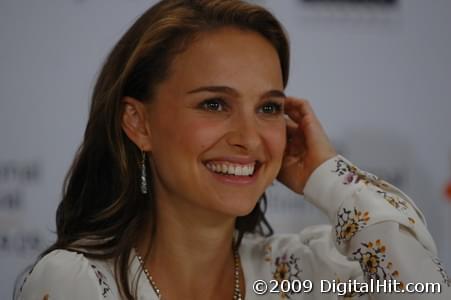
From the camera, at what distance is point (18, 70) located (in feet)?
6.21

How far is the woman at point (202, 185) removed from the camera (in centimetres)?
133

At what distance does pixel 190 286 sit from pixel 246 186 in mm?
275

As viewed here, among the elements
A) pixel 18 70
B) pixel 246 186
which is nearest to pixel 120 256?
pixel 246 186

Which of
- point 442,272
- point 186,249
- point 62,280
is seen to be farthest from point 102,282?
point 442,272

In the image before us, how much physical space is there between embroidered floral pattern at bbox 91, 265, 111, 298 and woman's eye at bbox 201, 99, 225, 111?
1.29ft

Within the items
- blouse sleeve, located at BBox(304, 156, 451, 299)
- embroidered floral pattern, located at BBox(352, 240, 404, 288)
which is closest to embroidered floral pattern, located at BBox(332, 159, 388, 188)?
blouse sleeve, located at BBox(304, 156, 451, 299)

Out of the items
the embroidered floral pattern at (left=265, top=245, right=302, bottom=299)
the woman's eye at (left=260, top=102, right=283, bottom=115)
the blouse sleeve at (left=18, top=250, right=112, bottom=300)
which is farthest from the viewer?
the embroidered floral pattern at (left=265, top=245, right=302, bottom=299)

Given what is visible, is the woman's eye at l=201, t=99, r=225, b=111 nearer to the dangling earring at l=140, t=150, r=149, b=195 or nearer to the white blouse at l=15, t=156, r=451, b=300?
the dangling earring at l=140, t=150, r=149, b=195

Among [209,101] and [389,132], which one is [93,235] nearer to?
[209,101]

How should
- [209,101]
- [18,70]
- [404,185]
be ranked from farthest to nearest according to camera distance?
[404,185]
[18,70]
[209,101]

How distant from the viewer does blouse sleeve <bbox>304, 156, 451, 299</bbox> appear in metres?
1.35

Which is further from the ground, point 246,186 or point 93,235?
point 246,186

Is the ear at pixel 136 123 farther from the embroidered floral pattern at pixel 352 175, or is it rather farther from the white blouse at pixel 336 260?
the embroidered floral pattern at pixel 352 175

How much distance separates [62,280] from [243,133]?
45 centimetres
